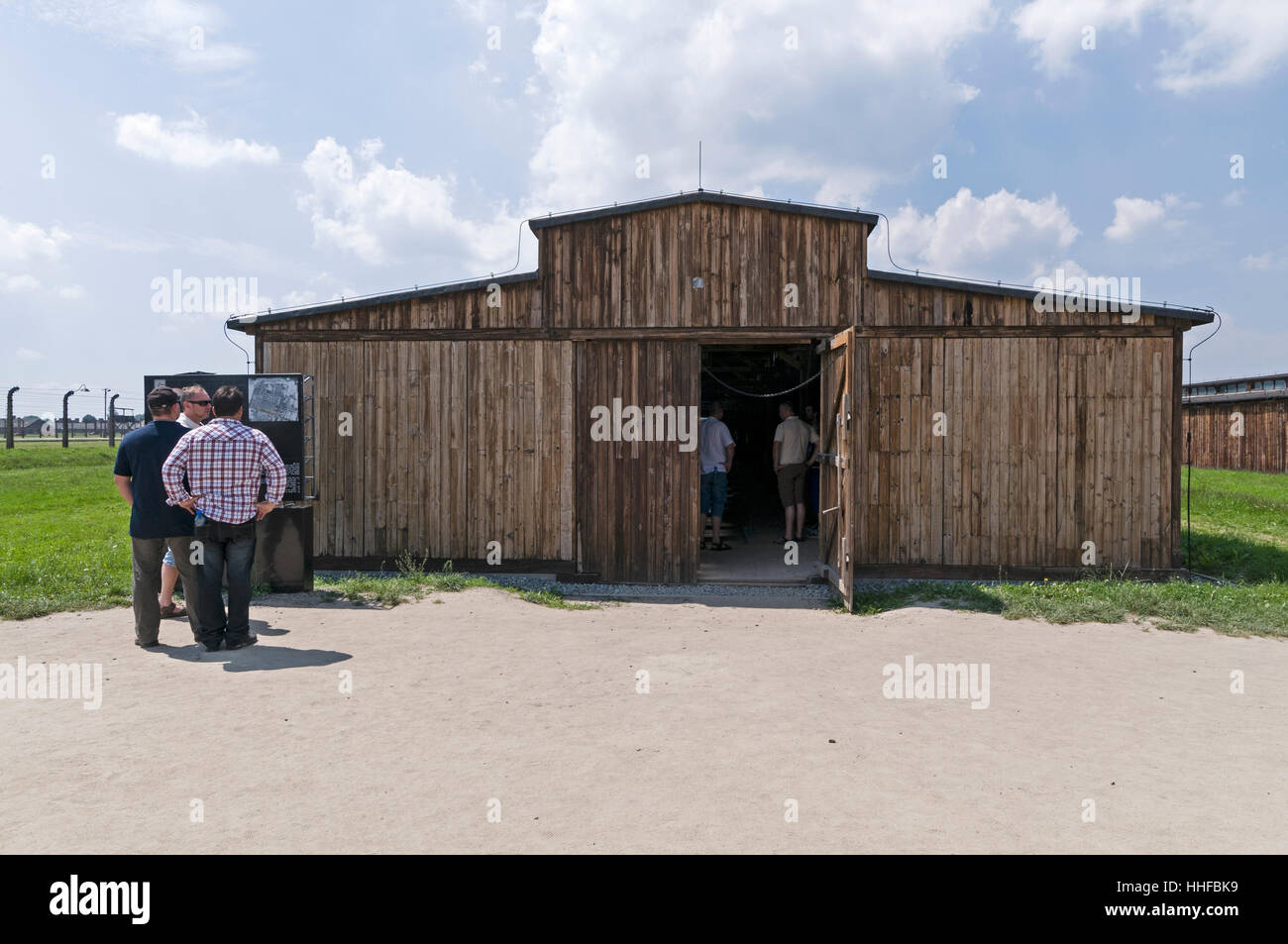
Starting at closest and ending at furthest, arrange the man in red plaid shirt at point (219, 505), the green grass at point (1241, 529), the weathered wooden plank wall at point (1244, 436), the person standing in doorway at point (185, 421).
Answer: the man in red plaid shirt at point (219, 505), the person standing in doorway at point (185, 421), the green grass at point (1241, 529), the weathered wooden plank wall at point (1244, 436)

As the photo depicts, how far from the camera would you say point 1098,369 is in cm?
1002

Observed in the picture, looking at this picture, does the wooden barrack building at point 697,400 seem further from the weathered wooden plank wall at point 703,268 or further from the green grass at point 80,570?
the green grass at point 80,570

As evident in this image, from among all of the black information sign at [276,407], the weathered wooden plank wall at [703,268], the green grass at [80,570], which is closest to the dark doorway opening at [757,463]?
the weathered wooden plank wall at [703,268]

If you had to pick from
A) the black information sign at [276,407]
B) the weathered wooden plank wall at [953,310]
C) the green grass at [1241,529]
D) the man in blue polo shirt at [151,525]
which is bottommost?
the green grass at [1241,529]

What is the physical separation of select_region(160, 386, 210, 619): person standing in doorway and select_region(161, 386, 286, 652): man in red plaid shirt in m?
0.39

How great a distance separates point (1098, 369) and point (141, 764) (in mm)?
9720

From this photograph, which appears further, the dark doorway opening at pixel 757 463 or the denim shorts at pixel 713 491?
the denim shorts at pixel 713 491

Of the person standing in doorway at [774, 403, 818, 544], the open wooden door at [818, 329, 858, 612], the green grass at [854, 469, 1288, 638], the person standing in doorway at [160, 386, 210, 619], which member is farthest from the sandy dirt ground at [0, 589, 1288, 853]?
the person standing in doorway at [774, 403, 818, 544]

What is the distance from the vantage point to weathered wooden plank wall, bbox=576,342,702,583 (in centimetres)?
1022

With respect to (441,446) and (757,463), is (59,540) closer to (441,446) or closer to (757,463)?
(441,446)

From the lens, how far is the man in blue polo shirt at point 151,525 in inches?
271

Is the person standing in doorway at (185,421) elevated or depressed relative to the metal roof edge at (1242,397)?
depressed
